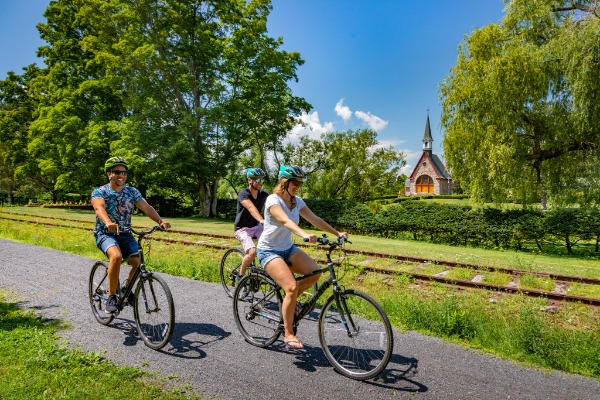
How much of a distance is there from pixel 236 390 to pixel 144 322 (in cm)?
183

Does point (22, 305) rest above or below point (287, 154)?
below

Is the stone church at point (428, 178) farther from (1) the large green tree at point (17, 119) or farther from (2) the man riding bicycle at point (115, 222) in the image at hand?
(2) the man riding bicycle at point (115, 222)

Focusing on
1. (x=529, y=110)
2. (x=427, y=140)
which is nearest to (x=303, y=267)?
(x=529, y=110)

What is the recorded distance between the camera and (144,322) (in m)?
4.88

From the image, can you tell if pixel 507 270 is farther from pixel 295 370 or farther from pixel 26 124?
pixel 26 124

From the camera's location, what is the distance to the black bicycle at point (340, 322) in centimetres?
401

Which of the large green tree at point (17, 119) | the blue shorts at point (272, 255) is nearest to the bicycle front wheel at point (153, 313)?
the blue shorts at point (272, 255)

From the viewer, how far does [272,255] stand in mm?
4441

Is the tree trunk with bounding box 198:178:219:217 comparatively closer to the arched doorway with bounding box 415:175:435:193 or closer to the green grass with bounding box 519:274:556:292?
the green grass with bounding box 519:274:556:292

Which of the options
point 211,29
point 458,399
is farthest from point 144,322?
point 211,29

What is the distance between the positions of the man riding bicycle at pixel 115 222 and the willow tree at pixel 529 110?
16.7 meters

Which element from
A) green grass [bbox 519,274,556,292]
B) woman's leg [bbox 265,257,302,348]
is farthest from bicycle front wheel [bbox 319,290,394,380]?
green grass [bbox 519,274,556,292]

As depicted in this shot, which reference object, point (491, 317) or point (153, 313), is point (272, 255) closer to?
point (153, 313)

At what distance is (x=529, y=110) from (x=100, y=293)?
741 inches
